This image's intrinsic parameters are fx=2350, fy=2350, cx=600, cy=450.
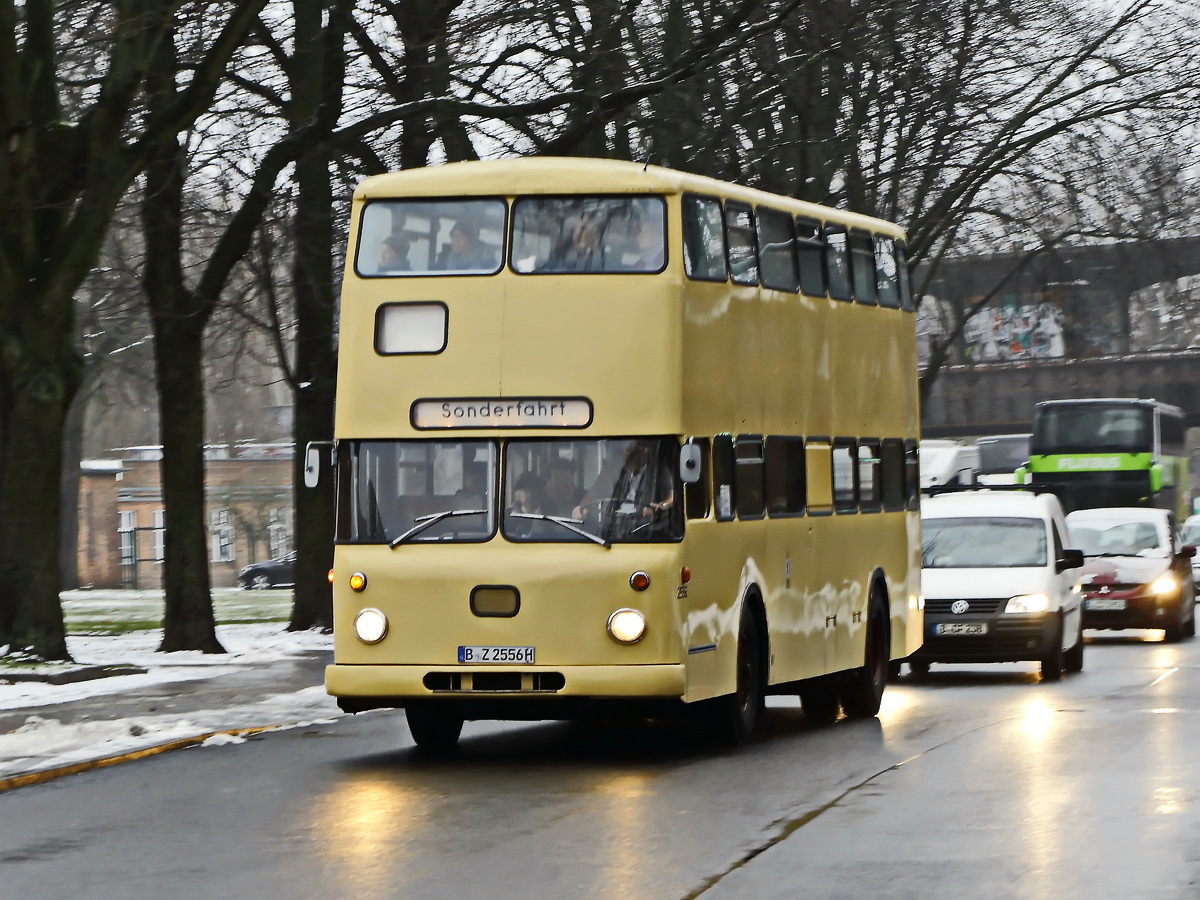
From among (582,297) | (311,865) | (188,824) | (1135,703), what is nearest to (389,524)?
(582,297)

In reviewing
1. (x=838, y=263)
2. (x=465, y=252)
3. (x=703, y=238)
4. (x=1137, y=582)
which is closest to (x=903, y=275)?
(x=838, y=263)

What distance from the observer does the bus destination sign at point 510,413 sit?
13.8 m

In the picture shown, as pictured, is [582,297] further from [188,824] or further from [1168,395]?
[1168,395]

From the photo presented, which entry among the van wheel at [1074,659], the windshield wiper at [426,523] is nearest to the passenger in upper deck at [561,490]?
the windshield wiper at [426,523]

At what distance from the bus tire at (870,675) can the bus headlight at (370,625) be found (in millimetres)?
4946

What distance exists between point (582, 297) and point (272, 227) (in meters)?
15.4

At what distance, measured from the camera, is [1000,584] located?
21562 mm

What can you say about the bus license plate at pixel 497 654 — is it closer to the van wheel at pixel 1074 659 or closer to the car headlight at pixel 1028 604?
the car headlight at pixel 1028 604

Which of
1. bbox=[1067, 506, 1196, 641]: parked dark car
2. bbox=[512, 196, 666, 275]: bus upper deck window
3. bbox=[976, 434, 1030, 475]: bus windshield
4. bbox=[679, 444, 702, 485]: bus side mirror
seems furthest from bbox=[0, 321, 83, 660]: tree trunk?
bbox=[976, 434, 1030, 475]: bus windshield

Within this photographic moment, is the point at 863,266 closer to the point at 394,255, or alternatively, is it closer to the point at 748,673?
the point at 748,673

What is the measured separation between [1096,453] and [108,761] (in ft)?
124

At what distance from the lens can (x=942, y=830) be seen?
10555 mm

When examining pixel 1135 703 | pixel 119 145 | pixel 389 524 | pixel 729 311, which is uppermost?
pixel 119 145

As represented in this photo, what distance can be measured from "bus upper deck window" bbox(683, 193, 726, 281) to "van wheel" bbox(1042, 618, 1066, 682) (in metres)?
8.05
